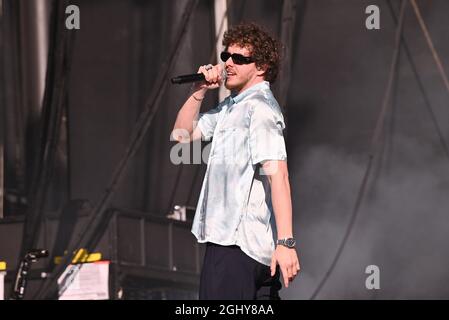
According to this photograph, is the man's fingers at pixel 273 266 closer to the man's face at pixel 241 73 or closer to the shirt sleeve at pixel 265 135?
the shirt sleeve at pixel 265 135

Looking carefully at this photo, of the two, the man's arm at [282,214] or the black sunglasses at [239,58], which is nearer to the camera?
the man's arm at [282,214]

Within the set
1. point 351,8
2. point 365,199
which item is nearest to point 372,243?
point 365,199

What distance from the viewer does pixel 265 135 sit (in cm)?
318

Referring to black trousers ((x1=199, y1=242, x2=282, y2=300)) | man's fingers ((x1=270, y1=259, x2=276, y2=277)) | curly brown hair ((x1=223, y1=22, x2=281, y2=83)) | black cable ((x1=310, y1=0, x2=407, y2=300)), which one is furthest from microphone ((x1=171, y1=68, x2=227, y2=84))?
black cable ((x1=310, y1=0, x2=407, y2=300))

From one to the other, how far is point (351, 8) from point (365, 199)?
5.08 feet

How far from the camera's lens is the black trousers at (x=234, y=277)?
3.15 m

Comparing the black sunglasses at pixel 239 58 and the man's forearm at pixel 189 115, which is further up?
the black sunglasses at pixel 239 58

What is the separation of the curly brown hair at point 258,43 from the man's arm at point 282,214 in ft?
1.28

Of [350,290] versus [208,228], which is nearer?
[208,228]

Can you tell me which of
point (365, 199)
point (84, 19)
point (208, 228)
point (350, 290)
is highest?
point (84, 19)

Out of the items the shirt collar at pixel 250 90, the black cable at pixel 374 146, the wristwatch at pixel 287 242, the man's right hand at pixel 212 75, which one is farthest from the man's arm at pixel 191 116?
the black cable at pixel 374 146
